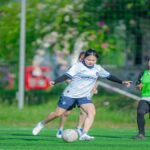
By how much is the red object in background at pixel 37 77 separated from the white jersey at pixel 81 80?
17.8 m

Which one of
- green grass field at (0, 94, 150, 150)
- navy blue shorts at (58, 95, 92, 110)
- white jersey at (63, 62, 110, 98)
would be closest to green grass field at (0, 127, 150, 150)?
green grass field at (0, 94, 150, 150)

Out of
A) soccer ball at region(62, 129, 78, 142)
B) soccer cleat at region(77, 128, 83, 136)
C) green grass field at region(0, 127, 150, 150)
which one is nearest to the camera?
green grass field at region(0, 127, 150, 150)

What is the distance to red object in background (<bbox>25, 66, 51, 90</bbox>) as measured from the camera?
34.4m

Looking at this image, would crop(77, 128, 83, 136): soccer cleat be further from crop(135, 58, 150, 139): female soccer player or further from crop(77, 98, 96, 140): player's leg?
crop(135, 58, 150, 139): female soccer player

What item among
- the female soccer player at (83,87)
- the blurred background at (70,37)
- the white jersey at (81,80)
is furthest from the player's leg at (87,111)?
the blurred background at (70,37)

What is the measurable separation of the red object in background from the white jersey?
17.8 m

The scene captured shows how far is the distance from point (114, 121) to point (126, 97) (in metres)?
3.14

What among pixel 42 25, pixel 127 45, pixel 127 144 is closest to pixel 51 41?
pixel 42 25

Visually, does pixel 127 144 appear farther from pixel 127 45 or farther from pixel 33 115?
pixel 127 45

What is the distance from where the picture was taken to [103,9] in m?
31.1

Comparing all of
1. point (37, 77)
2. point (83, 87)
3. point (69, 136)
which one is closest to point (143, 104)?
point (83, 87)

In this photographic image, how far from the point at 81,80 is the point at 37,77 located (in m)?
19.2

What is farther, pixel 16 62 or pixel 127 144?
pixel 16 62

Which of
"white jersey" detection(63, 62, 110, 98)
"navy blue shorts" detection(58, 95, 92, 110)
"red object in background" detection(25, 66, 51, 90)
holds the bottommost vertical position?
"red object in background" detection(25, 66, 51, 90)
